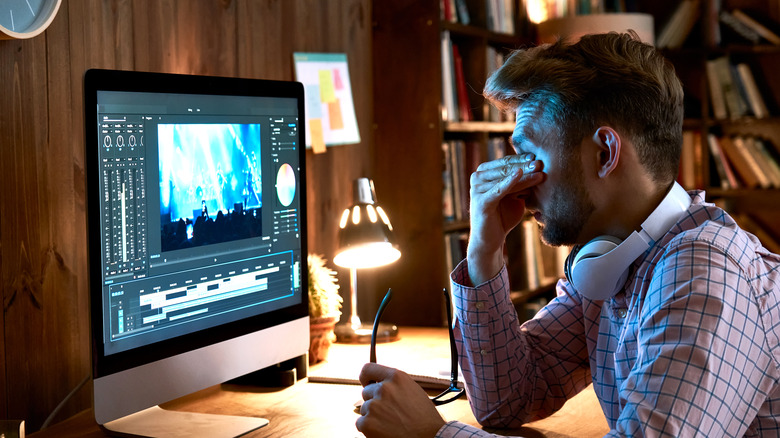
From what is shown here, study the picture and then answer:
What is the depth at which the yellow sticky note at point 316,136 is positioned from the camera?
2386mm

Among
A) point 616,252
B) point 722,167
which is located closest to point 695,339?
point 616,252

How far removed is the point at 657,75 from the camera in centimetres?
138

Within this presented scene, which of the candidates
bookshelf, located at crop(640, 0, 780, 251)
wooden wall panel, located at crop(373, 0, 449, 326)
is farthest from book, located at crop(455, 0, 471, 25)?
bookshelf, located at crop(640, 0, 780, 251)

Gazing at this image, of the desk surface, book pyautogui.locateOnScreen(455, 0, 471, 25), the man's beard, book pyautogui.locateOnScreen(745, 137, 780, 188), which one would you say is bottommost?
the desk surface

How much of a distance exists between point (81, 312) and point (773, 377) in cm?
120

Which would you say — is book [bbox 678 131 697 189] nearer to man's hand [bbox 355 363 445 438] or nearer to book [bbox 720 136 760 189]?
book [bbox 720 136 760 189]

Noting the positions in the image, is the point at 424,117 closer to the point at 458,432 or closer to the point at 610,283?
the point at 610,283

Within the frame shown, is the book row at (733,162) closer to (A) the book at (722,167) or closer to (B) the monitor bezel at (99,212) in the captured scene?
(A) the book at (722,167)

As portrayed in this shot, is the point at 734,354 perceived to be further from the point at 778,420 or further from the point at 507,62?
the point at 507,62

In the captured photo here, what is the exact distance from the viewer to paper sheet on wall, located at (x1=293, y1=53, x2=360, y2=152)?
2375mm

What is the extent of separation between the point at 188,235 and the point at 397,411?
0.46m

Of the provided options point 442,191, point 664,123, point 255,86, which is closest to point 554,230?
point 664,123

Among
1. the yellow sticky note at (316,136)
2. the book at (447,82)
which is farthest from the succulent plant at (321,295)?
the book at (447,82)

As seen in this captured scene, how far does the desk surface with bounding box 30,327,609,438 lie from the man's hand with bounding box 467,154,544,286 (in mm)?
290
